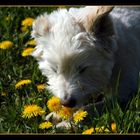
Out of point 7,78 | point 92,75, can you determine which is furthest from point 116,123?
point 7,78

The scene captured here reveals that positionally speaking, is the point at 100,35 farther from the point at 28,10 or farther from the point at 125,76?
the point at 28,10

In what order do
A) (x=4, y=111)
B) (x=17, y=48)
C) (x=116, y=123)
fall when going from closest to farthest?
(x=116, y=123) < (x=4, y=111) < (x=17, y=48)

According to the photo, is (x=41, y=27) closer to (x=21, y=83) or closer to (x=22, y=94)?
(x=21, y=83)

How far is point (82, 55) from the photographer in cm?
521

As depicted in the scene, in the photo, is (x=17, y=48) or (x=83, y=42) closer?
(x=83, y=42)

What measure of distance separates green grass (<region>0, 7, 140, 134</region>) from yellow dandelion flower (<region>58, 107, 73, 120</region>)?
0.41 ft

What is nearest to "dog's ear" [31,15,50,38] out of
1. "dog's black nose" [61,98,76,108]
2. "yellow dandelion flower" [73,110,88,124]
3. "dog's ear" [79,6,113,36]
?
"dog's ear" [79,6,113,36]

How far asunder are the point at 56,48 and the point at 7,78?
125 cm

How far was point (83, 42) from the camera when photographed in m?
5.21

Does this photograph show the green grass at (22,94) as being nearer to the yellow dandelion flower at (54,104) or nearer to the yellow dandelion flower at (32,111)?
the yellow dandelion flower at (32,111)

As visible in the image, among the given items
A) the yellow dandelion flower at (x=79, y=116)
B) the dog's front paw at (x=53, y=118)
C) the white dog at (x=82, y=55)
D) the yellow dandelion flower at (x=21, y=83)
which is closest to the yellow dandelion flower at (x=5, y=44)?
the yellow dandelion flower at (x=21, y=83)

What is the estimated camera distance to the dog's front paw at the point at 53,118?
5327mm

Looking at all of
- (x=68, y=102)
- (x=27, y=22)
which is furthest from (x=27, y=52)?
(x=68, y=102)

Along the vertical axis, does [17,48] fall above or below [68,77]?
above
